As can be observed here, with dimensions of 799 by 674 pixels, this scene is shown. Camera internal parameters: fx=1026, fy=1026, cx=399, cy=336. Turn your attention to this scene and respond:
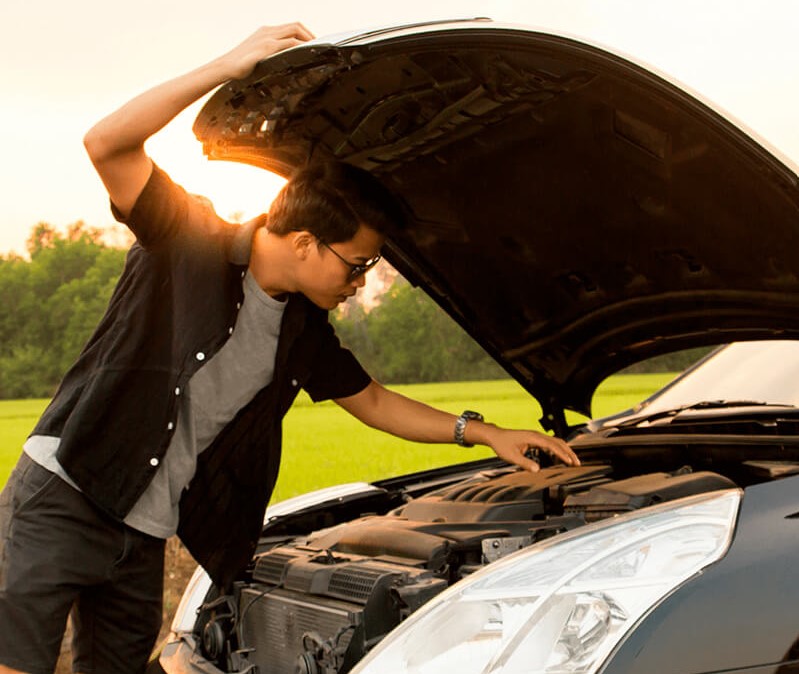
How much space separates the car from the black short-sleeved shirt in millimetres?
228

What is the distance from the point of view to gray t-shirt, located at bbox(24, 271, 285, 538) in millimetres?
2967

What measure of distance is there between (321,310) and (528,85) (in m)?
1.09

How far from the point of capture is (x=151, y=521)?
299cm

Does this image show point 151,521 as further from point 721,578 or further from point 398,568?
point 721,578

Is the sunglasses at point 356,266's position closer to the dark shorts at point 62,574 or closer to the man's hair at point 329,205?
the man's hair at point 329,205

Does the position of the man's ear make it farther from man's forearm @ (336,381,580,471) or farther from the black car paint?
the black car paint

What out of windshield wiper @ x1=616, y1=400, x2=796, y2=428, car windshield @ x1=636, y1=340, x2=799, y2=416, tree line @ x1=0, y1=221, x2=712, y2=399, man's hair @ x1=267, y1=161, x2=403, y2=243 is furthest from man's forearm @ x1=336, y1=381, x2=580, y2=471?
tree line @ x1=0, y1=221, x2=712, y2=399

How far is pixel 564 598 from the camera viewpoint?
200cm

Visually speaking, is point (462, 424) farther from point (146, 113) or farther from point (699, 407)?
point (146, 113)

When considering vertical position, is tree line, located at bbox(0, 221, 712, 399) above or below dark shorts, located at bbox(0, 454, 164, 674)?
below

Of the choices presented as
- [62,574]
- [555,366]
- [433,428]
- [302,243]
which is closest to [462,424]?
[433,428]

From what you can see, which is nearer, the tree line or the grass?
the grass

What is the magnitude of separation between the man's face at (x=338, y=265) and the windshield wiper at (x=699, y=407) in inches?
48.4

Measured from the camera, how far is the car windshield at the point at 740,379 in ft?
11.0
